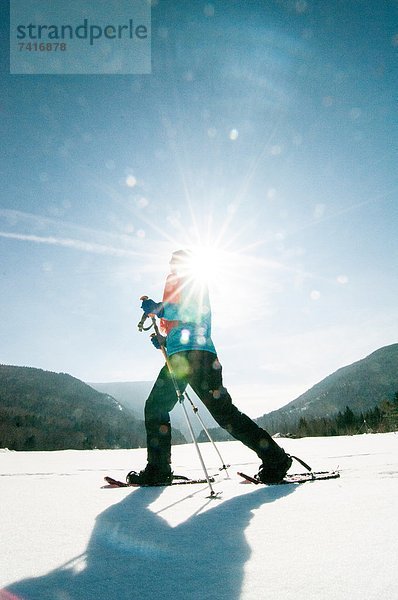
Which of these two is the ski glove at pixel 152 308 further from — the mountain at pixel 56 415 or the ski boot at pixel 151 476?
the mountain at pixel 56 415

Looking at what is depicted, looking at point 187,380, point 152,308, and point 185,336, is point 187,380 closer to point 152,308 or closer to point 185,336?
point 185,336

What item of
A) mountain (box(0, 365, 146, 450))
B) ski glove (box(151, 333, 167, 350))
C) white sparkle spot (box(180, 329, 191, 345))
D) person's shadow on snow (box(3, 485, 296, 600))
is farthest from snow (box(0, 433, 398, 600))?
mountain (box(0, 365, 146, 450))

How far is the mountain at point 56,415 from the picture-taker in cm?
10988

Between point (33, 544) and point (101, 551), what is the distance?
392mm

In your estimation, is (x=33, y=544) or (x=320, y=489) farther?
(x=320, y=489)

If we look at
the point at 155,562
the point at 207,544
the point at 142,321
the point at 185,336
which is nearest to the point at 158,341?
the point at 142,321

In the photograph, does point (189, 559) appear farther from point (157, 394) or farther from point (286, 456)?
point (157, 394)

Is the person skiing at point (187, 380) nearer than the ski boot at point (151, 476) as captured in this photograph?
Yes

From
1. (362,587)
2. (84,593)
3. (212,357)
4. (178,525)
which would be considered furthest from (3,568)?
(212,357)

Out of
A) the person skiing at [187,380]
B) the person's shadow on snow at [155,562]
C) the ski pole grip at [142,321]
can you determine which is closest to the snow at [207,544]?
the person's shadow on snow at [155,562]

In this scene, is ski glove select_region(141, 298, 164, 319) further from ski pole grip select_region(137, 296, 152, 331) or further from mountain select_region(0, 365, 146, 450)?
mountain select_region(0, 365, 146, 450)

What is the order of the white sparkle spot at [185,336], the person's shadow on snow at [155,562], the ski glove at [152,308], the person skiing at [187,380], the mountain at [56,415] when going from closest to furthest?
1. the person's shadow on snow at [155,562]
2. the person skiing at [187,380]
3. the white sparkle spot at [185,336]
4. the ski glove at [152,308]
5. the mountain at [56,415]

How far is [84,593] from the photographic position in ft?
4.29

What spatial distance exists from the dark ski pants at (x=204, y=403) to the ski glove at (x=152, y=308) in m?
0.60
